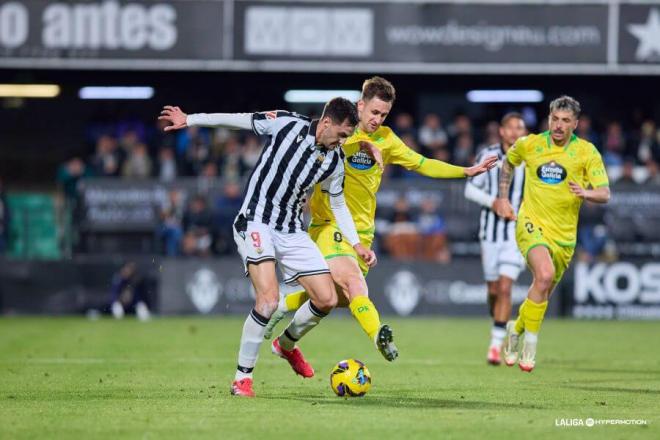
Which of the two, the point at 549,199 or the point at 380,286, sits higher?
the point at 549,199

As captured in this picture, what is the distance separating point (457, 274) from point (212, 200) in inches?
182

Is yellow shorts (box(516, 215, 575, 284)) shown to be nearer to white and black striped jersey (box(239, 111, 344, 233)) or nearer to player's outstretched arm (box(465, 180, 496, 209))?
player's outstretched arm (box(465, 180, 496, 209))

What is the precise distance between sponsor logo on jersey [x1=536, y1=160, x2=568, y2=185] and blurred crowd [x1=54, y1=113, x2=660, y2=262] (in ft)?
34.4

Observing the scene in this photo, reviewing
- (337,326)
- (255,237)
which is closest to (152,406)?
(255,237)

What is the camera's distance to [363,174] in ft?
32.0

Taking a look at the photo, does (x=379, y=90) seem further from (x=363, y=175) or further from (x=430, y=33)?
(x=430, y=33)

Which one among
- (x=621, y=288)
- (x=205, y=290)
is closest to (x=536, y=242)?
(x=621, y=288)

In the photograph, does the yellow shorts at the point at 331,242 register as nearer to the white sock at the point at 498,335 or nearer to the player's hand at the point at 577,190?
the player's hand at the point at 577,190

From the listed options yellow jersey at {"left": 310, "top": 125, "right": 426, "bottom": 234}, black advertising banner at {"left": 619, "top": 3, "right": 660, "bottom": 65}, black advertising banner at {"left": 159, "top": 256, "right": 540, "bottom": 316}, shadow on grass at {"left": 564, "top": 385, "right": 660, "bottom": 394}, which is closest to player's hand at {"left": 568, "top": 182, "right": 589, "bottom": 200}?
yellow jersey at {"left": 310, "top": 125, "right": 426, "bottom": 234}

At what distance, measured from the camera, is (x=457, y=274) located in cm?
2089

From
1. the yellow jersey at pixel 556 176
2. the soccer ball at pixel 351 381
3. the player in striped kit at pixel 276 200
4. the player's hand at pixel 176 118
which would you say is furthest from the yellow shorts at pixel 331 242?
the yellow jersey at pixel 556 176

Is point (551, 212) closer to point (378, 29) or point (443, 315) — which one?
point (443, 315)

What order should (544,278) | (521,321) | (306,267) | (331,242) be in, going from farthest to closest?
(521,321) < (544,278) < (331,242) < (306,267)

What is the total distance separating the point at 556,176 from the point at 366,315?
2796 mm
